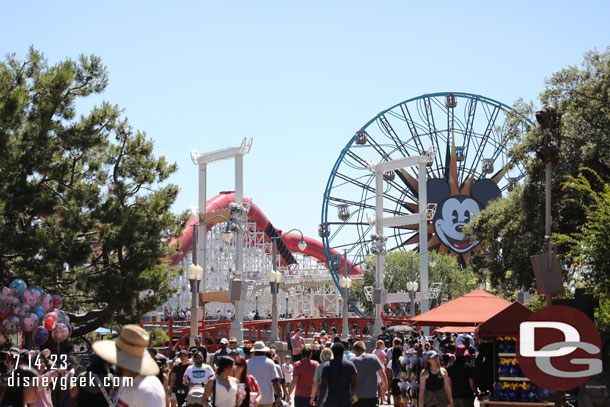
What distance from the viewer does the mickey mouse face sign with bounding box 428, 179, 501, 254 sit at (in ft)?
233

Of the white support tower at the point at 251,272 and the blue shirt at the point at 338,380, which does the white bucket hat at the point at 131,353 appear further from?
the white support tower at the point at 251,272

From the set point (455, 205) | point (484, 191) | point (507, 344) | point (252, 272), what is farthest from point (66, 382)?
point (484, 191)

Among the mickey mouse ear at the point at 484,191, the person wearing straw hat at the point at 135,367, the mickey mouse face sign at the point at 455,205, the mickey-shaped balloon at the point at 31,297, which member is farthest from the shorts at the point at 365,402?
the mickey mouse ear at the point at 484,191

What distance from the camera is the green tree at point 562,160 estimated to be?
2373 centimetres

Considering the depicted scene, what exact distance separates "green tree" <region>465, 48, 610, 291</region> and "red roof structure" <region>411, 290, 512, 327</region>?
500cm

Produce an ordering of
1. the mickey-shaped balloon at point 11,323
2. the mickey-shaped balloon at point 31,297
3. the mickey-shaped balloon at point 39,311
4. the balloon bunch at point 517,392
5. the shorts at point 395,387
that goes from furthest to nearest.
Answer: the mickey-shaped balloon at point 39,311, the mickey-shaped balloon at point 31,297, the mickey-shaped balloon at point 11,323, the shorts at point 395,387, the balloon bunch at point 517,392

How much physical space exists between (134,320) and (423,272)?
2998 cm

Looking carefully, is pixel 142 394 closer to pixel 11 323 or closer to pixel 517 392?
pixel 517 392

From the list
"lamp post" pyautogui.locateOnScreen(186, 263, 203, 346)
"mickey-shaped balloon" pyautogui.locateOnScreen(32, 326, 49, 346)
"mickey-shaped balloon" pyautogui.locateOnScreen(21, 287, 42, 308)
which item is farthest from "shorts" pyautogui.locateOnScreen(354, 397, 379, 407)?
"lamp post" pyautogui.locateOnScreen(186, 263, 203, 346)

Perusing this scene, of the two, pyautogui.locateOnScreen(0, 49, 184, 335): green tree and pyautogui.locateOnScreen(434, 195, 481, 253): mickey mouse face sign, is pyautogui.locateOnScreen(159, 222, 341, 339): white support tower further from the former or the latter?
pyautogui.locateOnScreen(0, 49, 184, 335): green tree

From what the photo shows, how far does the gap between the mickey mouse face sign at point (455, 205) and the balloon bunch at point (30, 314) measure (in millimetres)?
52118

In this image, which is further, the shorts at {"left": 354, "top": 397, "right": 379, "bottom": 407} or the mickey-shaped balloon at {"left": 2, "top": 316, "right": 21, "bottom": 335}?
the mickey-shaped balloon at {"left": 2, "top": 316, "right": 21, "bottom": 335}

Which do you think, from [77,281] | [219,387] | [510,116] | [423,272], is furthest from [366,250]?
[219,387]

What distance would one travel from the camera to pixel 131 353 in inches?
238
